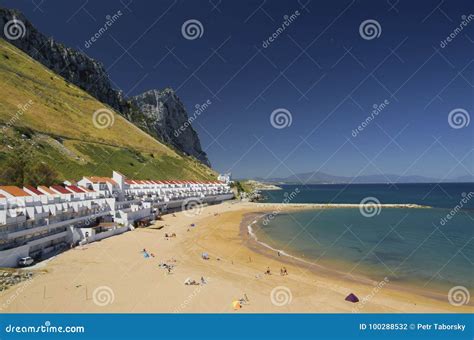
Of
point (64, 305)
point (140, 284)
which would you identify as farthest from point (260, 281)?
point (64, 305)

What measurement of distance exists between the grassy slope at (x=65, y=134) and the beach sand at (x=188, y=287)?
158 ft

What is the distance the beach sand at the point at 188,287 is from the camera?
84.6ft

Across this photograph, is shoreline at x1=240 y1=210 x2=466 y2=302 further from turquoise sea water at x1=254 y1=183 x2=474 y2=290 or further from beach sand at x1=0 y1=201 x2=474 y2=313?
turquoise sea water at x1=254 y1=183 x2=474 y2=290

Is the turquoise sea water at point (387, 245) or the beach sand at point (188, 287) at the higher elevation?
the turquoise sea water at point (387, 245)

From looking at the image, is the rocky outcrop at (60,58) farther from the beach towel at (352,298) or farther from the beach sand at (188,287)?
the beach towel at (352,298)

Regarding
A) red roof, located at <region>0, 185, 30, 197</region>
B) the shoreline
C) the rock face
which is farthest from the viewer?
the rock face

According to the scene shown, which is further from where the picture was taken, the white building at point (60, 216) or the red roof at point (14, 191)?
the red roof at point (14, 191)

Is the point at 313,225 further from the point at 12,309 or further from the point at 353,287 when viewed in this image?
the point at 12,309

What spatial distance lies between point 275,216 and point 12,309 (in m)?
74.5

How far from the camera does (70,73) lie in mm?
170875

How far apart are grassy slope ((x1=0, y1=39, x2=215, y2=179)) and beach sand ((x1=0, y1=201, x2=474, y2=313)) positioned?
158 feet

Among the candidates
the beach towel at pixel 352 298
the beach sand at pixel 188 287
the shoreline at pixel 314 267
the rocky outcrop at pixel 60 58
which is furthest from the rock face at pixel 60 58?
the beach towel at pixel 352 298

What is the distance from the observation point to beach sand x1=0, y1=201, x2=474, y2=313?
25.8 meters

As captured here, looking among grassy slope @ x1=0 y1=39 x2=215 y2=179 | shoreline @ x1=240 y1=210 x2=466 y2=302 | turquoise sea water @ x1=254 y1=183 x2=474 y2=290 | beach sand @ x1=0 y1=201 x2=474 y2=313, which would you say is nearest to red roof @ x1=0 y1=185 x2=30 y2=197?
beach sand @ x1=0 y1=201 x2=474 y2=313
